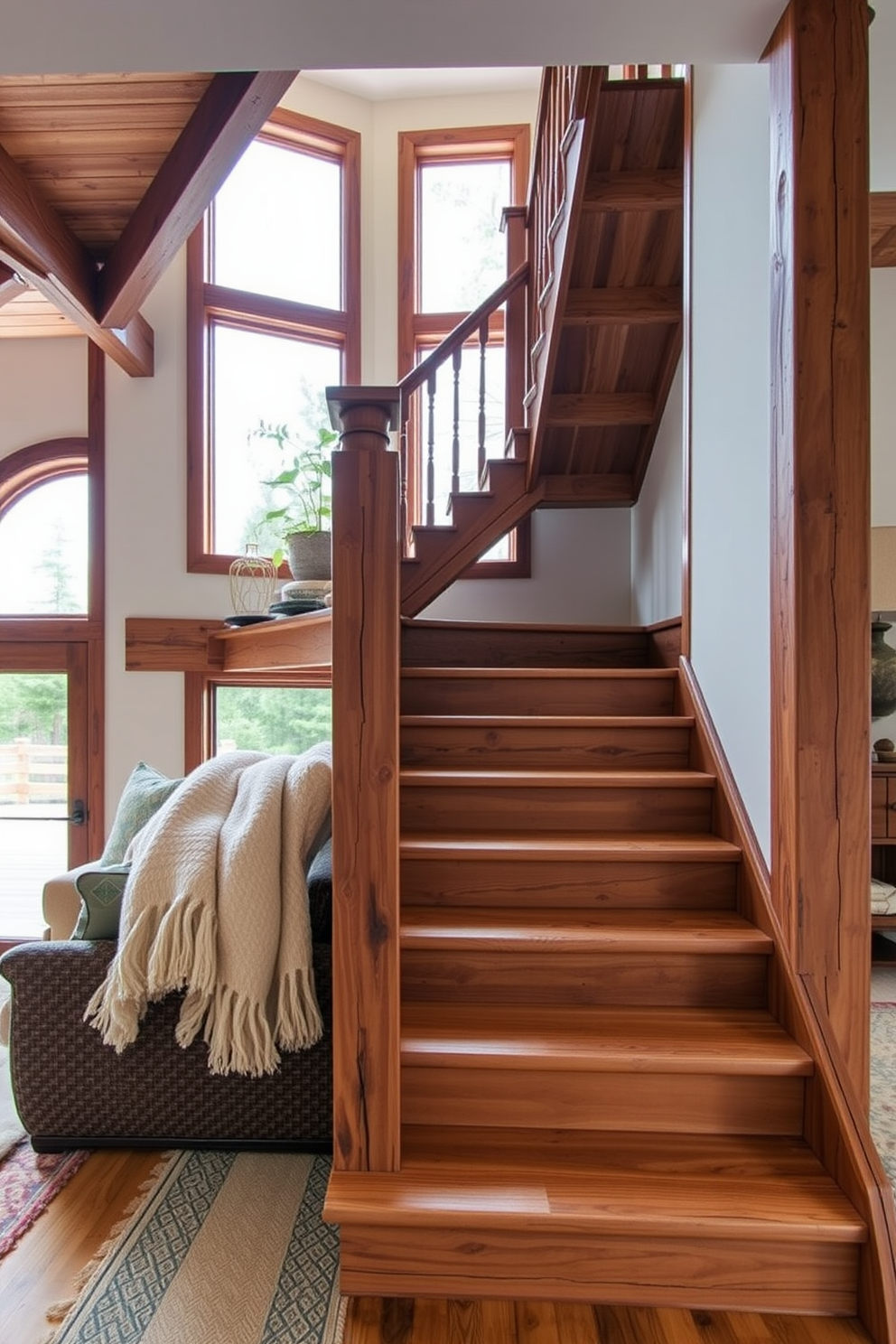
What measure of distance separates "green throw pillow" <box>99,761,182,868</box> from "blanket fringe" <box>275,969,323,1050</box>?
0.90m

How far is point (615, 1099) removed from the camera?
4.86 feet

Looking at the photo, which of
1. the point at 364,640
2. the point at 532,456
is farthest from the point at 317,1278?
the point at 532,456

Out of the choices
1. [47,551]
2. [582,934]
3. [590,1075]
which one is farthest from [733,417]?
[47,551]

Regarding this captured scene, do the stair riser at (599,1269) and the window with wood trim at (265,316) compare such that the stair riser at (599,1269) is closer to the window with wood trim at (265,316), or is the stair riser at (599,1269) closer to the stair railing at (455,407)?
the stair railing at (455,407)

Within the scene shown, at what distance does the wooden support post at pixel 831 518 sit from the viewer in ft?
4.96

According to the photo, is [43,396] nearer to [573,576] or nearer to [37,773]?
[37,773]

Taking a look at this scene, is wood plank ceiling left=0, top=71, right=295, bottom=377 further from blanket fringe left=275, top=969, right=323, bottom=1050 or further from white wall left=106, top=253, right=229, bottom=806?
blanket fringe left=275, top=969, right=323, bottom=1050

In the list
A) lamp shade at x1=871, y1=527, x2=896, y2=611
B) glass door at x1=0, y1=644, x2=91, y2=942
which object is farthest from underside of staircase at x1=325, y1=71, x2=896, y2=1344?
glass door at x1=0, y1=644, x2=91, y2=942

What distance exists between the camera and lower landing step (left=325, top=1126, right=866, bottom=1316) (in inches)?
50.2

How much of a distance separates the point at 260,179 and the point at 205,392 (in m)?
1.23

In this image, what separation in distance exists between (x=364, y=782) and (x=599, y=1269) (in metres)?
0.98

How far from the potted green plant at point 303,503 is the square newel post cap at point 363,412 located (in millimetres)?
1860

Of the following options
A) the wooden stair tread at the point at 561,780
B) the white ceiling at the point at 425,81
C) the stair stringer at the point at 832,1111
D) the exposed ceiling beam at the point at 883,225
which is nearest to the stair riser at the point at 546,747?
the wooden stair tread at the point at 561,780

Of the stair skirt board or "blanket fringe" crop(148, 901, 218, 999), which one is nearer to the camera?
the stair skirt board
